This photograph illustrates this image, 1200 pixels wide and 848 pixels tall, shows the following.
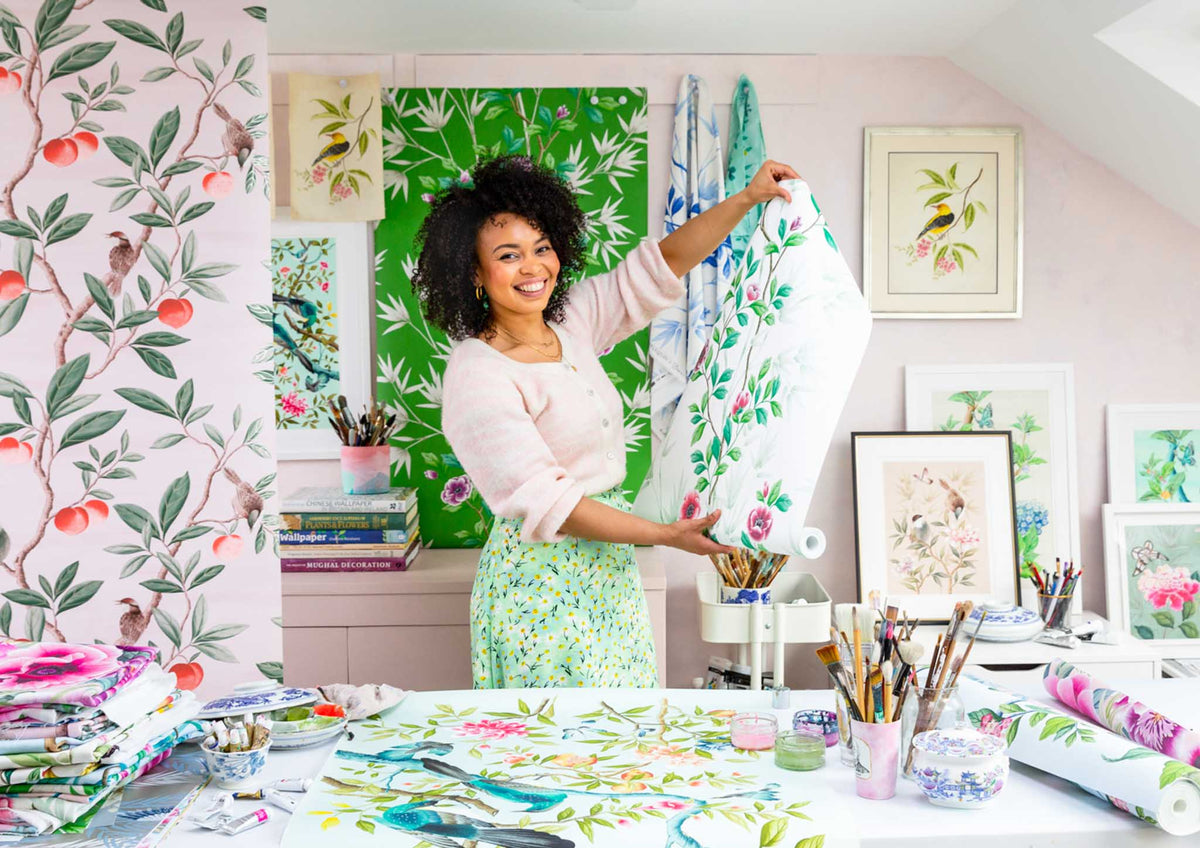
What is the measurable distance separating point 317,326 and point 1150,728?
101 inches

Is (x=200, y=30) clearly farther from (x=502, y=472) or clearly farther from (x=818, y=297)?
(x=818, y=297)

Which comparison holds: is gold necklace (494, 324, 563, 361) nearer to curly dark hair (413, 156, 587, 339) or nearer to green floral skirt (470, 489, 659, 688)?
curly dark hair (413, 156, 587, 339)

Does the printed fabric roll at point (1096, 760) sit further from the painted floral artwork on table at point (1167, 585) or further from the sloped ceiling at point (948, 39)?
the painted floral artwork on table at point (1167, 585)

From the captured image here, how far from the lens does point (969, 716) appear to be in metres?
1.47

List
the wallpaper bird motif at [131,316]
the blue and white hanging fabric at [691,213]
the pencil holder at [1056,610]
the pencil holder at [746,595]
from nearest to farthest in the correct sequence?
the wallpaper bird motif at [131,316] → the pencil holder at [746,595] → the pencil holder at [1056,610] → the blue and white hanging fabric at [691,213]

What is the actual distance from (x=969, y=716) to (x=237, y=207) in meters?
1.59

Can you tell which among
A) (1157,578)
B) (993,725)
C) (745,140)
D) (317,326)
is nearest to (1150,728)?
(993,725)

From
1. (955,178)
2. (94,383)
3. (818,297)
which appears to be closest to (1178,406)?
(955,178)

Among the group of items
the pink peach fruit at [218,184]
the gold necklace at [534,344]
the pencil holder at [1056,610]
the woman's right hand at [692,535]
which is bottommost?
the pencil holder at [1056,610]

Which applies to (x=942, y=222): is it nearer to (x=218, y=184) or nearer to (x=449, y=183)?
(x=449, y=183)

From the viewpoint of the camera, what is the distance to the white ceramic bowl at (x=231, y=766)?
1.36 meters

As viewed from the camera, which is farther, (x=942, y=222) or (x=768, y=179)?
(x=942, y=222)

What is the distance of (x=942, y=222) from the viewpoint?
3.13 m

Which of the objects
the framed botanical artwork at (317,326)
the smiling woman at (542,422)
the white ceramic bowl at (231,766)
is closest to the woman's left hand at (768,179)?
the smiling woman at (542,422)
